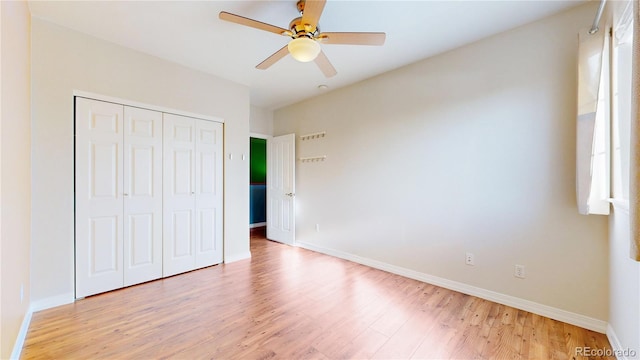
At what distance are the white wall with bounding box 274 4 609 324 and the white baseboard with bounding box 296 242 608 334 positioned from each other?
0.15 feet

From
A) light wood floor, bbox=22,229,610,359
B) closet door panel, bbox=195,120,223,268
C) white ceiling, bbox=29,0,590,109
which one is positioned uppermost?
white ceiling, bbox=29,0,590,109

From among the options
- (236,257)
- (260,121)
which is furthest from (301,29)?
(260,121)

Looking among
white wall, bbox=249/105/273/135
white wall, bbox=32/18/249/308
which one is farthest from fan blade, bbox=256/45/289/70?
white wall, bbox=249/105/273/135

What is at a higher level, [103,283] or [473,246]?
[473,246]

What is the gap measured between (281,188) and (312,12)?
350 centimetres

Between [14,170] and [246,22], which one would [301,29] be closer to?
[246,22]

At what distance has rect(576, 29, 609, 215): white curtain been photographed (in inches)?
72.8

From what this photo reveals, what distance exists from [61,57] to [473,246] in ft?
15.0

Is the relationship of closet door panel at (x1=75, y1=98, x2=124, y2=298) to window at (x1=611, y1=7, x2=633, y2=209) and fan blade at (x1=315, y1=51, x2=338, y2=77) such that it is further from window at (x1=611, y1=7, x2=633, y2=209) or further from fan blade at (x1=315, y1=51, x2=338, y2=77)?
A: window at (x1=611, y1=7, x2=633, y2=209)

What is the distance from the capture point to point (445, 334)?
199 centimetres

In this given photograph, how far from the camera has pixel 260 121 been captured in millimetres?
5020

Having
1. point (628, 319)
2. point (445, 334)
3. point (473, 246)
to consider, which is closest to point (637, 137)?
point (628, 319)

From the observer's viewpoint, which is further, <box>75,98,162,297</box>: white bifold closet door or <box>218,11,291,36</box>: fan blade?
<box>75,98,162,297</box>: white bifold closet door

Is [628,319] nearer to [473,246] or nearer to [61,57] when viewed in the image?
[473,246]
